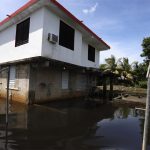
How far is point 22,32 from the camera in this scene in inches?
492

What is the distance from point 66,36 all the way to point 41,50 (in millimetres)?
3105

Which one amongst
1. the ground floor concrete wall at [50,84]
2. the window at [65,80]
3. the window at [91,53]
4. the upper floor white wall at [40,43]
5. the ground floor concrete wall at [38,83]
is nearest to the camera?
the ground floor concrete wall at [38,83]

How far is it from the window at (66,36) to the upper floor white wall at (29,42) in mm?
1873

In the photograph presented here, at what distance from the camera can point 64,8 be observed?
37.1ft

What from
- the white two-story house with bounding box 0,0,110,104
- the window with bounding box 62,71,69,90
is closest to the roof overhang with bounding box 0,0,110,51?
the white two-story house with bounding box 0,0,110,104

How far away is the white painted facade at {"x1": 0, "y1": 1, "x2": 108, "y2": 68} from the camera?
11.0 m

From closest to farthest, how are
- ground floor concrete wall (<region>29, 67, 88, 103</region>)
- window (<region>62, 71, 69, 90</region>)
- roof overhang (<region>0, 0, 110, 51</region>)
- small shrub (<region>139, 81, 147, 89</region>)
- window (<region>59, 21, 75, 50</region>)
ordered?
roof overhang (<region>0, 0, 110, 51</region>) → ground floor concrete wall (<region>29, 67, 88, 103</region>) → window (<region>59, 21, 75, 50</region>) → window (<region>62, 71, 69, 90</region>) → small shrub (<region>139, 81, 147, 89</region>)

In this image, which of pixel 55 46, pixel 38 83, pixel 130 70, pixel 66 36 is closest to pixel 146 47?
pixel 130 70

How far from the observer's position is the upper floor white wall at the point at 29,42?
11.0m

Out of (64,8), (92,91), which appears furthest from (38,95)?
(92,91)

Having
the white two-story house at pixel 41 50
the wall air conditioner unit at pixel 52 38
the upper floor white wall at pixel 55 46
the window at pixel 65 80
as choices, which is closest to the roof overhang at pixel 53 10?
the white two-story house at pixel 41 50

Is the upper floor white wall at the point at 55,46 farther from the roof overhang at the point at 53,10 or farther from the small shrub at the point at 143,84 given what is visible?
the small shrub at the point at 143,84

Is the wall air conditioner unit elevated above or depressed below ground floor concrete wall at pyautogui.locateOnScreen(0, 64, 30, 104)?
above

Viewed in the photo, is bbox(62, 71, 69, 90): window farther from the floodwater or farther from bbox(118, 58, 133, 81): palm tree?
bbox(118, 58, 133, 81): palm tree
